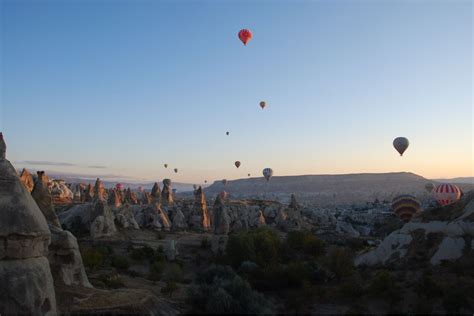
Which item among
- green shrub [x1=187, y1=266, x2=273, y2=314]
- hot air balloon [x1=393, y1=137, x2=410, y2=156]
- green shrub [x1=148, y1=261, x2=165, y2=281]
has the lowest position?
green shrub [x1=148, y1=261, x2=165, y2=281]

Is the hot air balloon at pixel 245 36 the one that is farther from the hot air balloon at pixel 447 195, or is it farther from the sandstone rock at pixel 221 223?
the hot air balloon at pixel 447 195

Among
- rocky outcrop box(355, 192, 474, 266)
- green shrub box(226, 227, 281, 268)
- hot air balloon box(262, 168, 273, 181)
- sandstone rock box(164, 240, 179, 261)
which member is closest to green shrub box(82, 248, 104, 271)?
sandstone rock box(164, 240, 179, 261)

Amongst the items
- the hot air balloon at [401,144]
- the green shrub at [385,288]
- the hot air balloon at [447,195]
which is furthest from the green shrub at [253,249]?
the hot air balloon at [401,144]

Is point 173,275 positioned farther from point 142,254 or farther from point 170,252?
point 170,252

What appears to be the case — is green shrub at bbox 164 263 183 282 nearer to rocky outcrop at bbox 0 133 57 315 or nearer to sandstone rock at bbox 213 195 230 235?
rocky outcrop at bbox 0 133 57 315

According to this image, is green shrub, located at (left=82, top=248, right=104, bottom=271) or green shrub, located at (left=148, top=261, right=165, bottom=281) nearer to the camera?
green shrub, located at (left=148, top=261, right=165, bottom=281)

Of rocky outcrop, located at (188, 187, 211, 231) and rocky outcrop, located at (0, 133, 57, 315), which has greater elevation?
rocky outcrop, located at (0, 133, 57, 315)

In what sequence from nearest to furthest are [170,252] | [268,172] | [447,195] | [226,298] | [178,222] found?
1. [226,298]
2. [170,252]
3. [447,195]
4. [178,222]
5. [268,172]

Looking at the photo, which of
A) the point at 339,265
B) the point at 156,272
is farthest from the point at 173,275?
the point at 339,265
